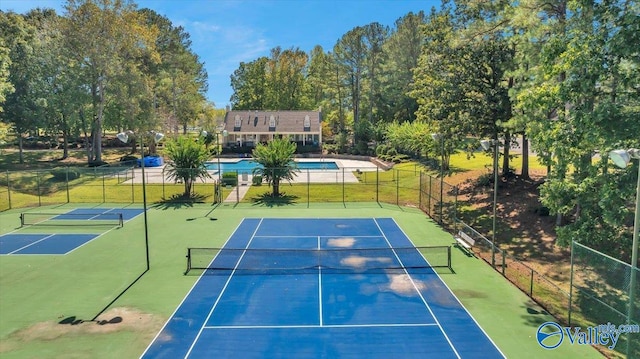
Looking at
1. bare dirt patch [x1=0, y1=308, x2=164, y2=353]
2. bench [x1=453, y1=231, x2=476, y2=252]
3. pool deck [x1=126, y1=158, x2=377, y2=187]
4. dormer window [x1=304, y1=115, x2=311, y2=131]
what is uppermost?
dormer window [x1=304, y1=115, x2=311, y2=131]

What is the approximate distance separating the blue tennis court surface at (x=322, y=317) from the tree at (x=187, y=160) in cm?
1384

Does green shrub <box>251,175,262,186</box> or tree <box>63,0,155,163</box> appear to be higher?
tree <box>63,0,155,163</box>

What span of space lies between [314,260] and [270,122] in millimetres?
45521

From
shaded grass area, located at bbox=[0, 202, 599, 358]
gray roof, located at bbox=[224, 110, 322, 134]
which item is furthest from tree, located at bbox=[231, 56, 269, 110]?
shaded grass area, located at bbox=[0, 202, 599, 358]

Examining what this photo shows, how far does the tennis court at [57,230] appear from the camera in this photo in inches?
741

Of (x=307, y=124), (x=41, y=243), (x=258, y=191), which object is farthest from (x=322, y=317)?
(x=307, y=124)

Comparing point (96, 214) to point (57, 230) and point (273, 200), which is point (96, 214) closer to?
point (57, 230)

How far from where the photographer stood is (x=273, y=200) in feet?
98.2

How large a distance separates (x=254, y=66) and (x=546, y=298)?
2680 inches

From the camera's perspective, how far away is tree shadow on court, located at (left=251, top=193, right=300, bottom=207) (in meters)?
29.0

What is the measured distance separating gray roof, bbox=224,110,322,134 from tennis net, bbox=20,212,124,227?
3539 cm

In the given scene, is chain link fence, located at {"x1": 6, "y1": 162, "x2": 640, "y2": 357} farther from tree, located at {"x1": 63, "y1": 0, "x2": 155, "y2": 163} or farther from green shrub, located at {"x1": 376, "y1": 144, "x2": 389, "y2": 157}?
tree, located at {"x1": 63, "y1": 0, "x2": 155, "y2": 163}

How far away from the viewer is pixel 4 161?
151ft

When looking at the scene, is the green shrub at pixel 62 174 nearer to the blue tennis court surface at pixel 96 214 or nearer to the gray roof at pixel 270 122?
the blue tennis court surface at pixel 96 214
